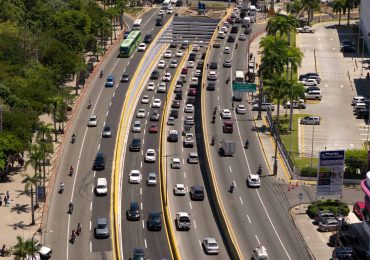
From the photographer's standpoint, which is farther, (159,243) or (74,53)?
(74,53)

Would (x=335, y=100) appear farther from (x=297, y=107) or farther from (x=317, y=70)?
(x=317, y=70)

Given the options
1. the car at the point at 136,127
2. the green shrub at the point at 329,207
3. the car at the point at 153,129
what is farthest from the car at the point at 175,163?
the green shrub at the point at 329,207

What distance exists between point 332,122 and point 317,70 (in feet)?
109

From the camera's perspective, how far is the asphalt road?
114 meters

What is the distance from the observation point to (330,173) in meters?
123

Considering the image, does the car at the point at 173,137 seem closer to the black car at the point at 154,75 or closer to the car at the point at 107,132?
the car at the point at 107,132

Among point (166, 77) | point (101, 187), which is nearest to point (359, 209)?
point (101, 187)

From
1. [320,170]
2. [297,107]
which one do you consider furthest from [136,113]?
[320,170]

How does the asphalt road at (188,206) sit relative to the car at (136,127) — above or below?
below

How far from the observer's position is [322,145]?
14788 cm

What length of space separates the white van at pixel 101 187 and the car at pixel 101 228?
1015 cm

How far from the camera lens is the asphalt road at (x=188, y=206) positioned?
4503 inches

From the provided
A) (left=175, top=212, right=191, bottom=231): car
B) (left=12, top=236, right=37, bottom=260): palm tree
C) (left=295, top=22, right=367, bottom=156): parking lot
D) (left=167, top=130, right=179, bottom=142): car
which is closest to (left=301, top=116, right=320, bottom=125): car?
(left=295, top=22, right=367, bottom=156): parking lot

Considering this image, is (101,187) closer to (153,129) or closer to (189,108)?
(153,129)
